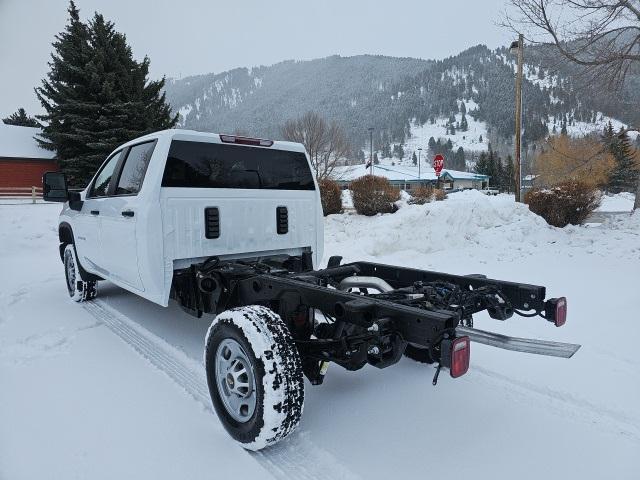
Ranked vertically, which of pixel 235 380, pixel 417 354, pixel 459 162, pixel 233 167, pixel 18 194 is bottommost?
pixel 417 354

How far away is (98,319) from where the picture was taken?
531 centimetres

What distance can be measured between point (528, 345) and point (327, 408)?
148cm

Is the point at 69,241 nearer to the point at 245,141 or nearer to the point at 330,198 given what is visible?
the point at 245,141

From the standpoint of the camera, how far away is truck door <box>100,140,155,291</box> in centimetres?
401

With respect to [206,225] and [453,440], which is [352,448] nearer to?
[453,440]

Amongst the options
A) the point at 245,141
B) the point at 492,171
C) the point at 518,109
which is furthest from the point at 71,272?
the point at 492,171

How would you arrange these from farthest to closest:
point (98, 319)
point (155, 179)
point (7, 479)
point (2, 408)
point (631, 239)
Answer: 1. point (631, 239)
2. point (98, 319)
3. point (155, 179)
4. point (2, 408)
5. point (7, 479)

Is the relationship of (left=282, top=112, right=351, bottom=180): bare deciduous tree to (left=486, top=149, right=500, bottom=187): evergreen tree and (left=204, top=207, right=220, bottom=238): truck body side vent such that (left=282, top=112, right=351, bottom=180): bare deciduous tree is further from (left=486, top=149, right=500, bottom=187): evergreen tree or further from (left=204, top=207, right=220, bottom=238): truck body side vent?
(left=486, top=149, right=500, bottom=187): evergreen tree

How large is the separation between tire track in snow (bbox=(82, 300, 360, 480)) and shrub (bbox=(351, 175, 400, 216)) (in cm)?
1010

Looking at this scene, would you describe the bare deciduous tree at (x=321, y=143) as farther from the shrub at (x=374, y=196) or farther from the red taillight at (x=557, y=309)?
the red taillight at (x=557, y=309)

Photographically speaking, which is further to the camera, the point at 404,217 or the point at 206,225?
the point at 404,217

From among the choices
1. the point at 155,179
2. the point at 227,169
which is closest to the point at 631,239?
the point at 227,169

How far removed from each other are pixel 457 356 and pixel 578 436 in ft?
4.56

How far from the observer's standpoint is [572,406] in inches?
127
